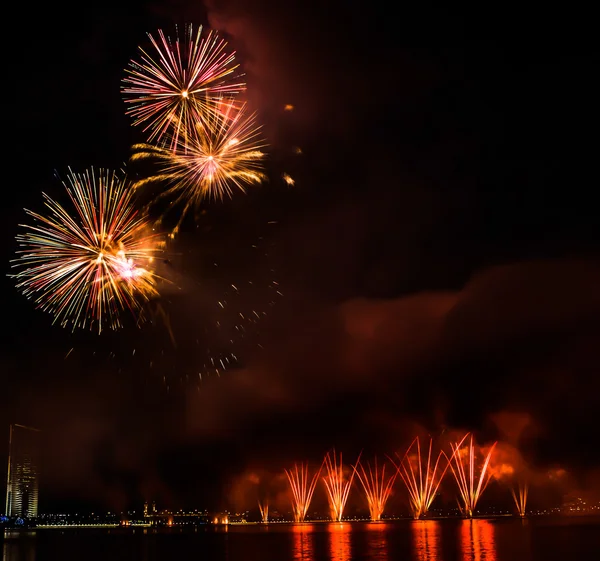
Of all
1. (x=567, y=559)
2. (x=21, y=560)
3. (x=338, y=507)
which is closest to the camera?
(x=567, y=559)

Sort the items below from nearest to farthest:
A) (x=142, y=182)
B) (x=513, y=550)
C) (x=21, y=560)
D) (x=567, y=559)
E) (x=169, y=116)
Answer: (x=169, y=116) < (x=142, y=182) < (x=567, y=559) < (x=513, y=550) < (x=21, y=560)

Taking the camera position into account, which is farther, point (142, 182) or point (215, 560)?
point (215, 560)

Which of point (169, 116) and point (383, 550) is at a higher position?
point (169, 116)

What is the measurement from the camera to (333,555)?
4925 cm

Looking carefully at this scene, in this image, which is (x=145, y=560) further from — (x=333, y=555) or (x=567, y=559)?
(x=567, y=559)

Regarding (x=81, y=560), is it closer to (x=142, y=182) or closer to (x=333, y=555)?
(x=333, y=555)

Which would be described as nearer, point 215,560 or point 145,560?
point 215,560

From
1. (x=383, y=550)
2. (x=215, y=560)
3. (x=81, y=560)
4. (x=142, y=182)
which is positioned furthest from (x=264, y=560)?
(x=142, y=182)

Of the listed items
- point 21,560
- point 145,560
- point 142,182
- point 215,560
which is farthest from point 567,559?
point 21,560

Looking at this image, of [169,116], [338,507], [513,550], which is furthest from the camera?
[338,507]

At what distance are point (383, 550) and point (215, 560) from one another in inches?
529

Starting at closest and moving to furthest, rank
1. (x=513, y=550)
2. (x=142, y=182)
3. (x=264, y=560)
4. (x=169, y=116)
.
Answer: (x=169, y=116)
(x=142, y=182)
(x=264, y=560)
(x=513, y=550)

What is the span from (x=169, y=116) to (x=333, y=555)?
36822mm

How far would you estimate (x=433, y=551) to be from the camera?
1956 inches
